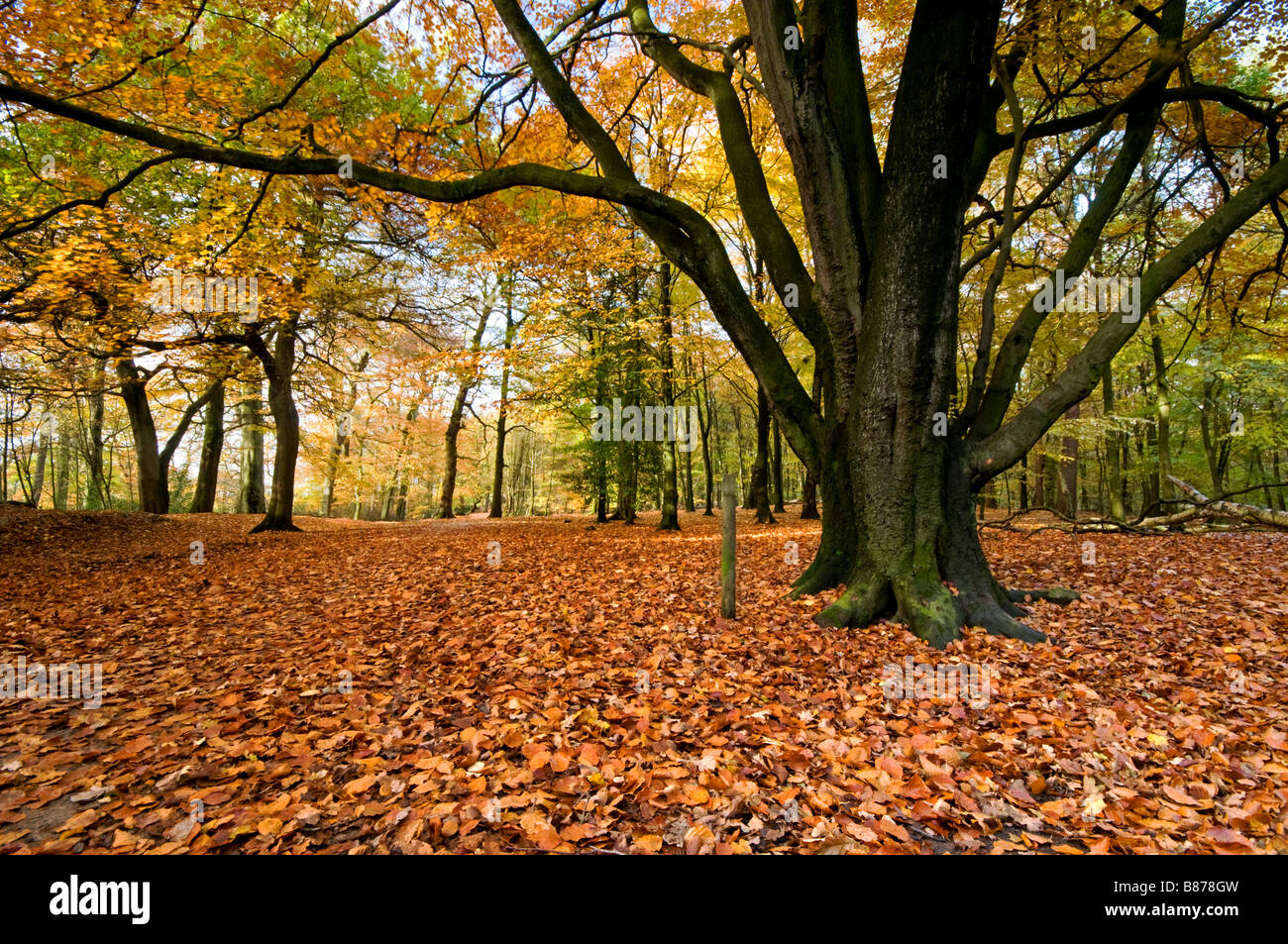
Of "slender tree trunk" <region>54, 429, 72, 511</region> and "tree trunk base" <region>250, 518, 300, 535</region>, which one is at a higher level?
"slender tree trunk" <region>54, 429, 72, 511</region>

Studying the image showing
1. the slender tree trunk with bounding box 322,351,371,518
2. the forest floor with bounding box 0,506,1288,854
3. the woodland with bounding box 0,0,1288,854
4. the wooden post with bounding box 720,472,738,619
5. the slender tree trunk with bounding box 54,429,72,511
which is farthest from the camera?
the slender tree trunk with bounding box 54,429,72,511

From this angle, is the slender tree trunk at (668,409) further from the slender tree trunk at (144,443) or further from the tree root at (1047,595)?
the slender tree trunk at (144,443)

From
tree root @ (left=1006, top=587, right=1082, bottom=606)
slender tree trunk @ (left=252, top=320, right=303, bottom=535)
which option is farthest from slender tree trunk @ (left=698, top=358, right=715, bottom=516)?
tree root @ (left=1006, top=587, right=1082, bottom=606)

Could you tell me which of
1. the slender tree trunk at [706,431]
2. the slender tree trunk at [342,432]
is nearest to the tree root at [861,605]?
the slender tree trunk at [706,431]

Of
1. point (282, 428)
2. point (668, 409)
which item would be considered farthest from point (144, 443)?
point (668, 409)

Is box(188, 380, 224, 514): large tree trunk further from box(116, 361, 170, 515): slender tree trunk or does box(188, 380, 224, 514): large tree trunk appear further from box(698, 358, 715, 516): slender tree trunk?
box(698, 358, 715, 516): slender tree trunk

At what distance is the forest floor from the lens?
2062mm

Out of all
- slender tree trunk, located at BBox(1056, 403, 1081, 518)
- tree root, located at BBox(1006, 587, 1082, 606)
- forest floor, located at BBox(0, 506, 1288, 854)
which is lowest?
forest floor, located at BBox(0, 506, 1288, 854)

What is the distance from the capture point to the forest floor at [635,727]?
6.77ft

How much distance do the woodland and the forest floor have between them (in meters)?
0.03

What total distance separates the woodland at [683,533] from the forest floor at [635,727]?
0.03 meters

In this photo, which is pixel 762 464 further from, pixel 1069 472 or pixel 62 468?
pixel 62 468
